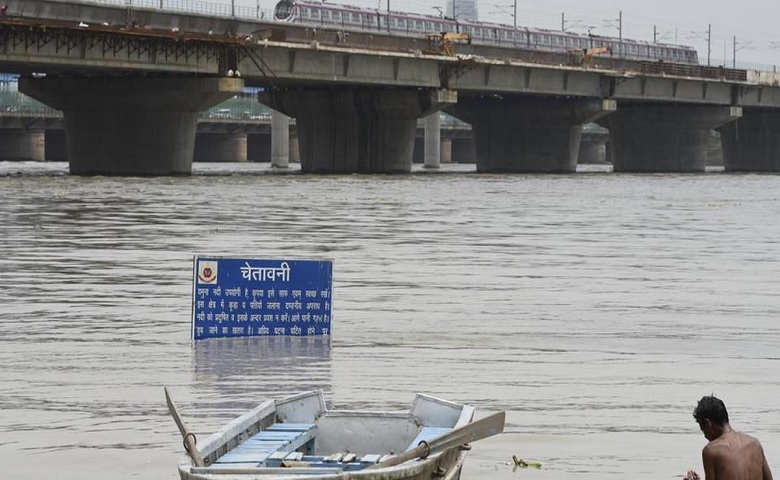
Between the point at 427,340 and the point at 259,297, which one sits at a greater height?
the point at 259,297

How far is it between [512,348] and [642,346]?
1.81 meters

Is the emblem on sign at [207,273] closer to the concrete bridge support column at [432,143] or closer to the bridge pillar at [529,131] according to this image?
the bridge pillar at [529,131]

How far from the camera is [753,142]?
498ft

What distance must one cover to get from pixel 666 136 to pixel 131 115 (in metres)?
61.7

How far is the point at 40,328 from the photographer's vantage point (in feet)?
74.0

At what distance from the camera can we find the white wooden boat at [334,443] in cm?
1080

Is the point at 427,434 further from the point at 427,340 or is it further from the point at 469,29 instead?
the point at 469,29

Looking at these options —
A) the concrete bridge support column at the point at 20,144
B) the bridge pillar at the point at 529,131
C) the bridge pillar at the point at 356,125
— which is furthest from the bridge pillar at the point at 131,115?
the concrete bridge support column at the point at 20,144

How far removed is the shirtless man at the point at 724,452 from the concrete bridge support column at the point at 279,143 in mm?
131226

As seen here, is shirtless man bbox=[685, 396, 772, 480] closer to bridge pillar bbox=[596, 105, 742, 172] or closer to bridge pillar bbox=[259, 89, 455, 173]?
bridge pillar bbox=[259, 89, 455, 173]

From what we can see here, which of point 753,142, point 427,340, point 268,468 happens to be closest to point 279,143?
point 753,142

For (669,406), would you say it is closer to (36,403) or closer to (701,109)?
(36,403)

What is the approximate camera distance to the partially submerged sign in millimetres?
20547

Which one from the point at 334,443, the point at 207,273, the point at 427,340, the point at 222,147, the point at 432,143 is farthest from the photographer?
the point at 222,147
